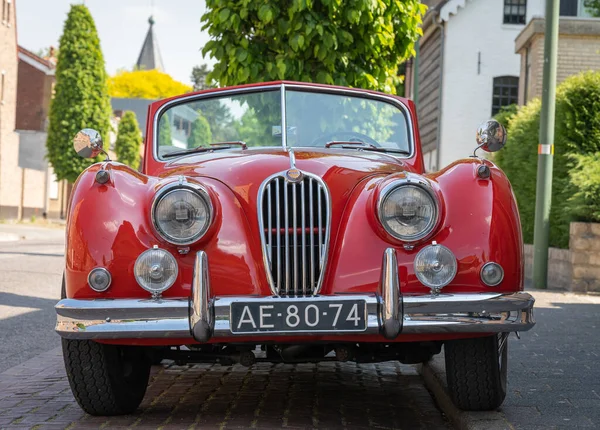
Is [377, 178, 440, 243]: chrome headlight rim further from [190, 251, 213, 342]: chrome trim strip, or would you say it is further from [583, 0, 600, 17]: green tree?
[583, 0, 600, 17]: green tree

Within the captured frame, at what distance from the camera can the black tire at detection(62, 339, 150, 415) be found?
17.2 ft

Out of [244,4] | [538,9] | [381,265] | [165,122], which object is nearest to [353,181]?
[381,265]

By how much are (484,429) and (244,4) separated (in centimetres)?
810

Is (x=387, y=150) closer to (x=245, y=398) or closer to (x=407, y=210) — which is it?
(x=407, y=210)

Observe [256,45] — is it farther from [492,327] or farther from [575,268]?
[492,327]

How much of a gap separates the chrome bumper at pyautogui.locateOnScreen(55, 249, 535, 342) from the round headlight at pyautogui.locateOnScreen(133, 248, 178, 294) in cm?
11

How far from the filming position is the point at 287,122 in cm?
658

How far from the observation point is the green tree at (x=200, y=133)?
6984 millimetres

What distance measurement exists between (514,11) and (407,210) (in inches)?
1241

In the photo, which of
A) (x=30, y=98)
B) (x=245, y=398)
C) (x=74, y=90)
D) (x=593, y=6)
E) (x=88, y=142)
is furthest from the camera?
(x=30, y=98)

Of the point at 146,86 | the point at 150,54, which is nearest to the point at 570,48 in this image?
the point at 146,86

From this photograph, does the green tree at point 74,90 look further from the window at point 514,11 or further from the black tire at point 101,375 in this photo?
the black tire at point 101,375

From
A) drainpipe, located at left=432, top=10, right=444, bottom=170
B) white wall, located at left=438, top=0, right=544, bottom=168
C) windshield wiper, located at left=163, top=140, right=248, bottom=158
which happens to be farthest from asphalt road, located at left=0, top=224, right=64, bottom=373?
white wall, located at left=438, top=0, right=544, bottom=168

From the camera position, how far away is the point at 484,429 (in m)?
4.89
